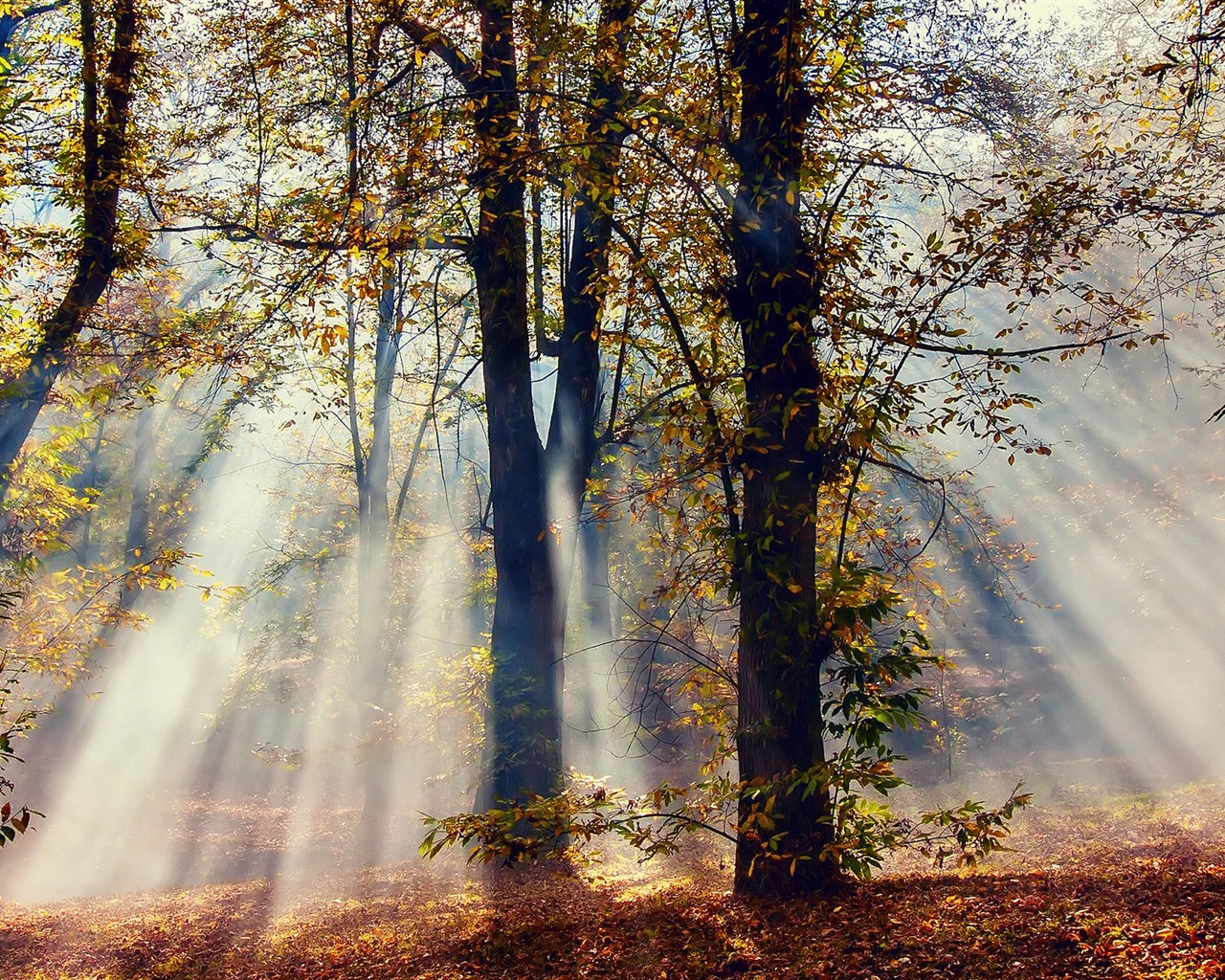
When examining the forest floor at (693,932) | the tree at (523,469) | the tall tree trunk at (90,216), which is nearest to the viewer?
the forest floor at (693,932)

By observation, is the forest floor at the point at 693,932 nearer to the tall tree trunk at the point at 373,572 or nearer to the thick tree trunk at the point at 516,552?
the thick tree trunk at the point at 516,552

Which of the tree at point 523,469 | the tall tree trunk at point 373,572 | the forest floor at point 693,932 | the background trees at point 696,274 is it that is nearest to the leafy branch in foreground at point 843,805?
the background trees at point 696,274

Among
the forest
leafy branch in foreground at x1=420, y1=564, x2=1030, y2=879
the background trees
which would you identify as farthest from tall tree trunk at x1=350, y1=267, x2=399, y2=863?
leafy branch in foreground at x1=420, y1=564, x2=1030, y2=879

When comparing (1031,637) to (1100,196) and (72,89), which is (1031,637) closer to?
(1100,196)

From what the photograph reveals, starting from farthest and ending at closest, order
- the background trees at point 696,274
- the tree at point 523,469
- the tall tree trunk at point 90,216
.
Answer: the tree at point 523,469 → the tall tree trunk at point 90,216 → the background trees at point 696,274

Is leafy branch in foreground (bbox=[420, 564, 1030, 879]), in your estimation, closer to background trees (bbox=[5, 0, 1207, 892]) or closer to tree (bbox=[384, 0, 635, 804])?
background trees (bbox=[5, 0, 1207, 892])

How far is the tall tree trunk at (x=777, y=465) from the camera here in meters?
5.49

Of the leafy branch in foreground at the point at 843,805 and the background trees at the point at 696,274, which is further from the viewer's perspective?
the background trees at the point at 696,274

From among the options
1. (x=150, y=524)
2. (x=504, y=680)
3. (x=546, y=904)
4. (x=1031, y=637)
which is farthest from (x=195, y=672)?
(x=546, y=904)

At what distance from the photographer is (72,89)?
9.11m

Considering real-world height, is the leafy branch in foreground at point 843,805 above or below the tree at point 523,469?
below

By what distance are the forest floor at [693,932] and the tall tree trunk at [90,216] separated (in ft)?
14.4

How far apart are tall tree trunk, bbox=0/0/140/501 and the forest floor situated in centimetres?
439

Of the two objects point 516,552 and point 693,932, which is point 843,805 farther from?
point 516,552
